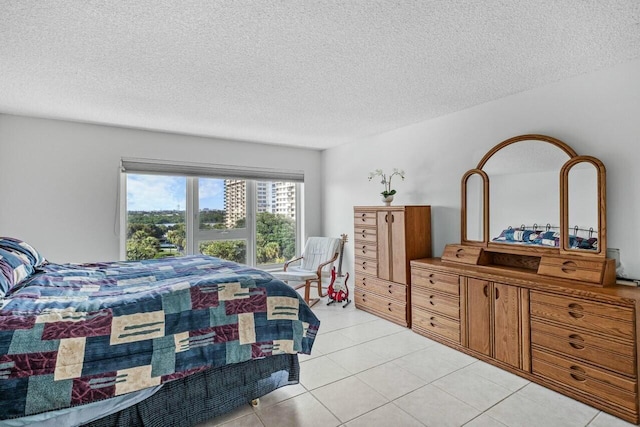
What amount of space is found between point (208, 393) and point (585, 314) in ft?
8.03

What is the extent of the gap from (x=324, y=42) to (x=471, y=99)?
1765 mm

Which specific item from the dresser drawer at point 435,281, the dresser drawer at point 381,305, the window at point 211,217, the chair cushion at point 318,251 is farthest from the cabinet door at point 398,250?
the window at point 211,217

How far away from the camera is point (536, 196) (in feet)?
9.08

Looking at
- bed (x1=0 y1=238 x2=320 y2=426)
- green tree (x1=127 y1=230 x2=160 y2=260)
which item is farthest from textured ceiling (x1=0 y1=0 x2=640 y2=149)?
green tree (x1=127 y1=230 x2=160 y2=260)

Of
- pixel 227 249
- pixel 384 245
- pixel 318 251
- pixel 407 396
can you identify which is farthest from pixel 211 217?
pixel 407 396

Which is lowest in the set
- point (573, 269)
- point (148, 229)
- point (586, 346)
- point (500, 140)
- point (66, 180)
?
point (586, 346)

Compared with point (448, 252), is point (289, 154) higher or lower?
higher

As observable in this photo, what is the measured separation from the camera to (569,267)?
2410mm

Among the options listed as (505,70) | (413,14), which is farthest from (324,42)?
(505,70)

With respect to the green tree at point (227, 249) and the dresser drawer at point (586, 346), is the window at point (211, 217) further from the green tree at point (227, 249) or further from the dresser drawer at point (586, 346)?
the dresser drawer at point (586, 346)

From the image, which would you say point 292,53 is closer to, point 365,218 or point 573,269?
point 365,218

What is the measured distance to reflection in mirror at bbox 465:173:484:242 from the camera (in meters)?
3.19

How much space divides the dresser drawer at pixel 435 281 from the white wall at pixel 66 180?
3.37m

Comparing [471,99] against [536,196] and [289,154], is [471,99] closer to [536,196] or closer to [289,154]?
[536,196]
